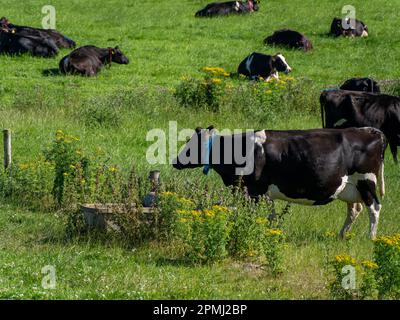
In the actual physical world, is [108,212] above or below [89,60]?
below

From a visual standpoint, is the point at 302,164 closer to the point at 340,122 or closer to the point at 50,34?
the point at 340,122

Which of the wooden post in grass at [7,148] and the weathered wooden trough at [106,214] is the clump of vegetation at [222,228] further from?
the wooden post in grass at [7,148]

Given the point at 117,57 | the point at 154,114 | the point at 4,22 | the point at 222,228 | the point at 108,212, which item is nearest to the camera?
the point at 222,228

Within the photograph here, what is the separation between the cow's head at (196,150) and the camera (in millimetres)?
14867

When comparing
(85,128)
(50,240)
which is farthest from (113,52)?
(50,240)

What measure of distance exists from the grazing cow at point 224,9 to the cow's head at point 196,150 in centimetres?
2039

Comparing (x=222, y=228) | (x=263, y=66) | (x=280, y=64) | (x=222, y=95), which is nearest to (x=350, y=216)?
(x=222, y=228)

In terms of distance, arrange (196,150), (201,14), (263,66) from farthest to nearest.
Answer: (201,14)
(263,66)
(196,150)

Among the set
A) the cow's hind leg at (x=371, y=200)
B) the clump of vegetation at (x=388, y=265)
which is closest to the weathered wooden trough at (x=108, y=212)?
the cow's hind leg at (x=371, y=200)

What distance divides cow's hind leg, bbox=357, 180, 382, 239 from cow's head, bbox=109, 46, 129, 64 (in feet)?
47.3

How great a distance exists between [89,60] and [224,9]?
30.5 ft

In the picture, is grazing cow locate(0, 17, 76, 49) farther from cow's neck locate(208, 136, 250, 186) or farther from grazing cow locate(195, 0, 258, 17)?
cow's neck locate(208, 136, 250, 186)

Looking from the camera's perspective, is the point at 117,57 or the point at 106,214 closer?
the point at 106,214

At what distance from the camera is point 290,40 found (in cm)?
3073
